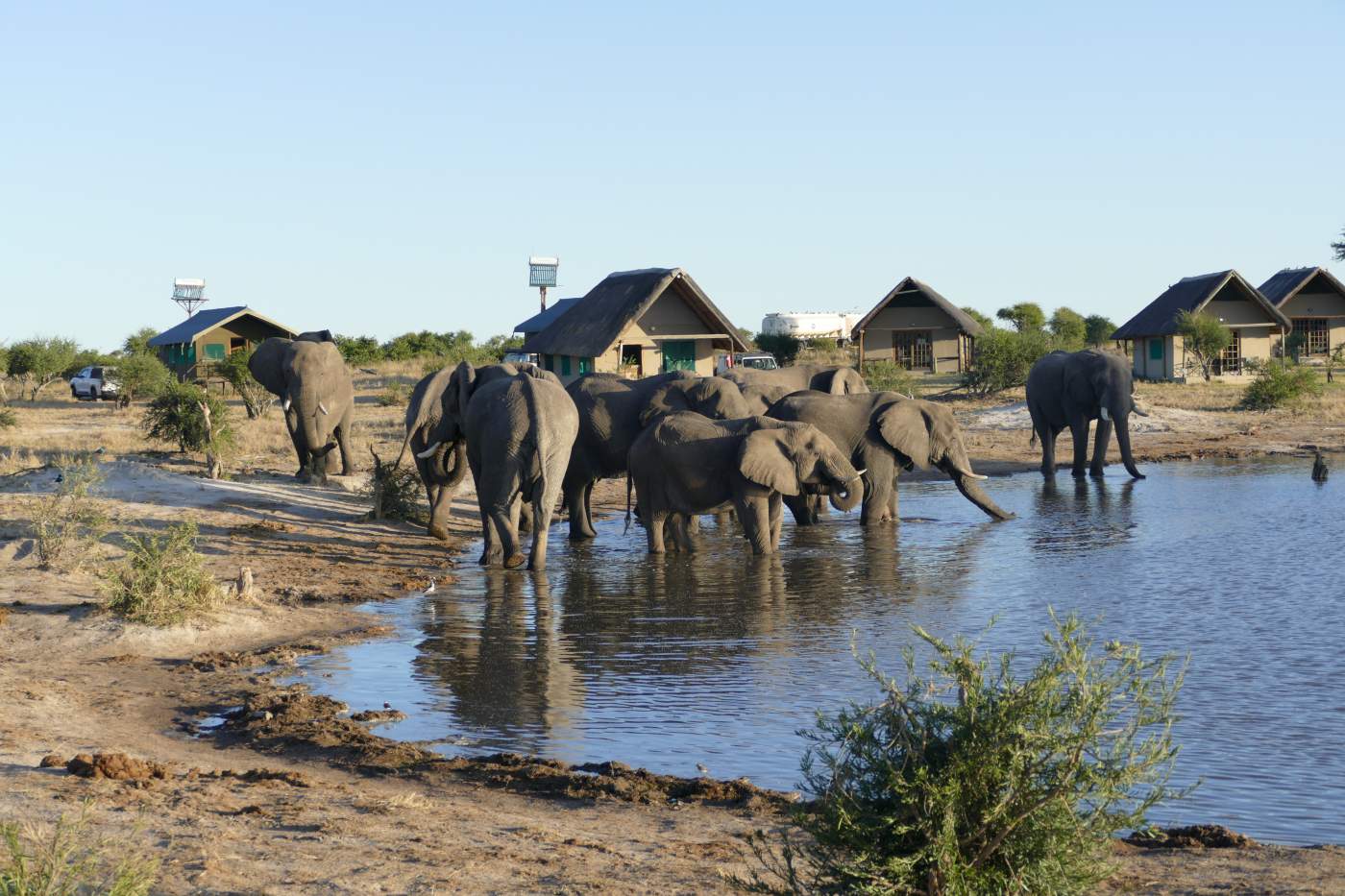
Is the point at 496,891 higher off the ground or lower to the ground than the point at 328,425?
lower

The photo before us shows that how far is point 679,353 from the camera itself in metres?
42.5

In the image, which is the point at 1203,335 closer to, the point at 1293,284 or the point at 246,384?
the point at 1293,284

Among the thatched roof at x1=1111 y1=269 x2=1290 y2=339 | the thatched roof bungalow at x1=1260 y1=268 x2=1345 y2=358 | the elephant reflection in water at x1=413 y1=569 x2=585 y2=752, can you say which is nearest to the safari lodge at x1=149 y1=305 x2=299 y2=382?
the thatched roof at x1=1111 y1=269 x2=1290 y2=339

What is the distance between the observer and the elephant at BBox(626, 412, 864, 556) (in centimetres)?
1728

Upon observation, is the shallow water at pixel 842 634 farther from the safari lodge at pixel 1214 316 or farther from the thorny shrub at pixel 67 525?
the safari lodge at pixel 1214 316

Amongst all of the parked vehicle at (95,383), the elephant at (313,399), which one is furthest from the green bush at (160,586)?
the parked vehicle at (95,383)

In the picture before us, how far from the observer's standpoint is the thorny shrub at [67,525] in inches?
576

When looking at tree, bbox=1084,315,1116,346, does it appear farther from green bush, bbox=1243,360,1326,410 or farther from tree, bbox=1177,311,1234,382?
green bush, bbox=1243,360,1326,410

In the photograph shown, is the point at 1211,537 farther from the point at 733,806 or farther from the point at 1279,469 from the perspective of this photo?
the point at 733,806

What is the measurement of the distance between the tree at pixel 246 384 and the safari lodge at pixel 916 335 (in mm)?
20429

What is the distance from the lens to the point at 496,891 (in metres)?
6.31

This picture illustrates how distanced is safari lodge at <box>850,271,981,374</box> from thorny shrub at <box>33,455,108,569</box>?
4017 centimetres

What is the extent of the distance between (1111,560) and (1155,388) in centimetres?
2924

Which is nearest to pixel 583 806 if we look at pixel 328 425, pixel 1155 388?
pixel 328 425
